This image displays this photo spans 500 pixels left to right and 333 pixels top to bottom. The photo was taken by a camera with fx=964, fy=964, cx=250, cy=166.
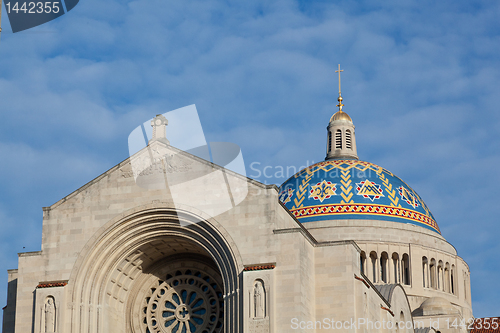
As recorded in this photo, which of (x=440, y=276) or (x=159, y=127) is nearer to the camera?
(x=159, y=127)

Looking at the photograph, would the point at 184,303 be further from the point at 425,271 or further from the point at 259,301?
the point at 425,271

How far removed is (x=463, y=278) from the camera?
177 ft

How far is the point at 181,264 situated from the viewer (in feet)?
122

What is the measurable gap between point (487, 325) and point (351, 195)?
11.4 metres

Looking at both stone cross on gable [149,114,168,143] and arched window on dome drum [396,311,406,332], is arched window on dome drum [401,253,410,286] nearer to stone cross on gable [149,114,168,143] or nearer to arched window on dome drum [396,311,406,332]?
arched window on dome drum [396,311,406,332]

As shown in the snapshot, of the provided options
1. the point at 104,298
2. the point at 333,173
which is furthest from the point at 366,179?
the point at 104,298

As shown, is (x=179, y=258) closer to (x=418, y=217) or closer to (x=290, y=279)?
(x=290, y=279)

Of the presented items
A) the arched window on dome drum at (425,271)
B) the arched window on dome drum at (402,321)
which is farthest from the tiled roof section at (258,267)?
the arched window on dome drum at (425,271)

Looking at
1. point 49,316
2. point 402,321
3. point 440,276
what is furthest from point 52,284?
point 440,276

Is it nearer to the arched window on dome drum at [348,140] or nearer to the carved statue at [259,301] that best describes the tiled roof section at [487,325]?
the arched window on dome drum at [348,140]

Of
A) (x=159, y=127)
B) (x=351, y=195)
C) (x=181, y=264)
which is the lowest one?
(x=181, y=264)

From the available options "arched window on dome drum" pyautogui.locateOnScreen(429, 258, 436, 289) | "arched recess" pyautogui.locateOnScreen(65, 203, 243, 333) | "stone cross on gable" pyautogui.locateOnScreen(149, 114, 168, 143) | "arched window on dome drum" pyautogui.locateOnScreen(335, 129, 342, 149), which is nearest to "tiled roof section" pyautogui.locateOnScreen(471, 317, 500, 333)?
"arched window on dome drum" pyautogui.locateOnScreen(429, 258, 436, 289)

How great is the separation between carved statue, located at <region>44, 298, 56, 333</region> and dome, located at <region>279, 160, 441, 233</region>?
65.4 ft

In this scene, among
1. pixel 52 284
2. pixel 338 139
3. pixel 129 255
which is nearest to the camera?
pixel 52 284
